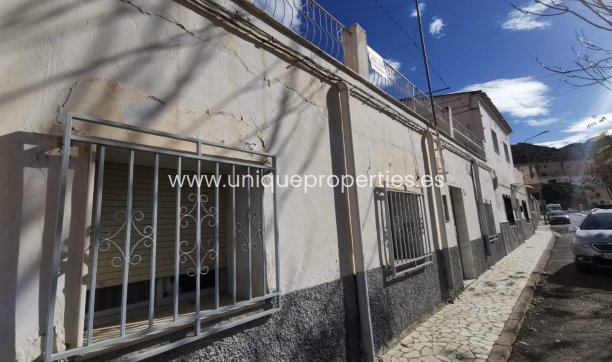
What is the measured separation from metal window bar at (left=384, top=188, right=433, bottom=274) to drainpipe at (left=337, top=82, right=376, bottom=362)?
80 centimetres

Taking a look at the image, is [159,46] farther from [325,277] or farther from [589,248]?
[589,248]

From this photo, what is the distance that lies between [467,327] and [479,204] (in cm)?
575

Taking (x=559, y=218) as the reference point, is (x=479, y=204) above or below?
above

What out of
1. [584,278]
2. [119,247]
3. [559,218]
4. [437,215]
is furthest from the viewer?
[559,218]

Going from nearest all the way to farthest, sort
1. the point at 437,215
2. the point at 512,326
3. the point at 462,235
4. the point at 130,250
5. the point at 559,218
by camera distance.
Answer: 1. the point at 130,250
2. the point at 512,326
3. the point at 437,215
4. the point at 462,235
5. the point at 559,218

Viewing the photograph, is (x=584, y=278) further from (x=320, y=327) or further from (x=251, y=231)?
(x=251, y=231)

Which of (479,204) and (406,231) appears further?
(479,204)

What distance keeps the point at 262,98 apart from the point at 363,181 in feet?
5.85

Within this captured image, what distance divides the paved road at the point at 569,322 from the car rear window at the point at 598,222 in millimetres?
1074

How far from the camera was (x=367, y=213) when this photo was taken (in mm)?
4152

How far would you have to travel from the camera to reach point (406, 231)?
5.00m

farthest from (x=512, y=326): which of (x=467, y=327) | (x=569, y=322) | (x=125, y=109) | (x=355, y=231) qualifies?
(x=125, y=109)

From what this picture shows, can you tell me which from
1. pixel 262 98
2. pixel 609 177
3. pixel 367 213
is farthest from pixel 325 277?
pixel 609 177

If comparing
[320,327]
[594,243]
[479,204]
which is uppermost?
[479,204]
